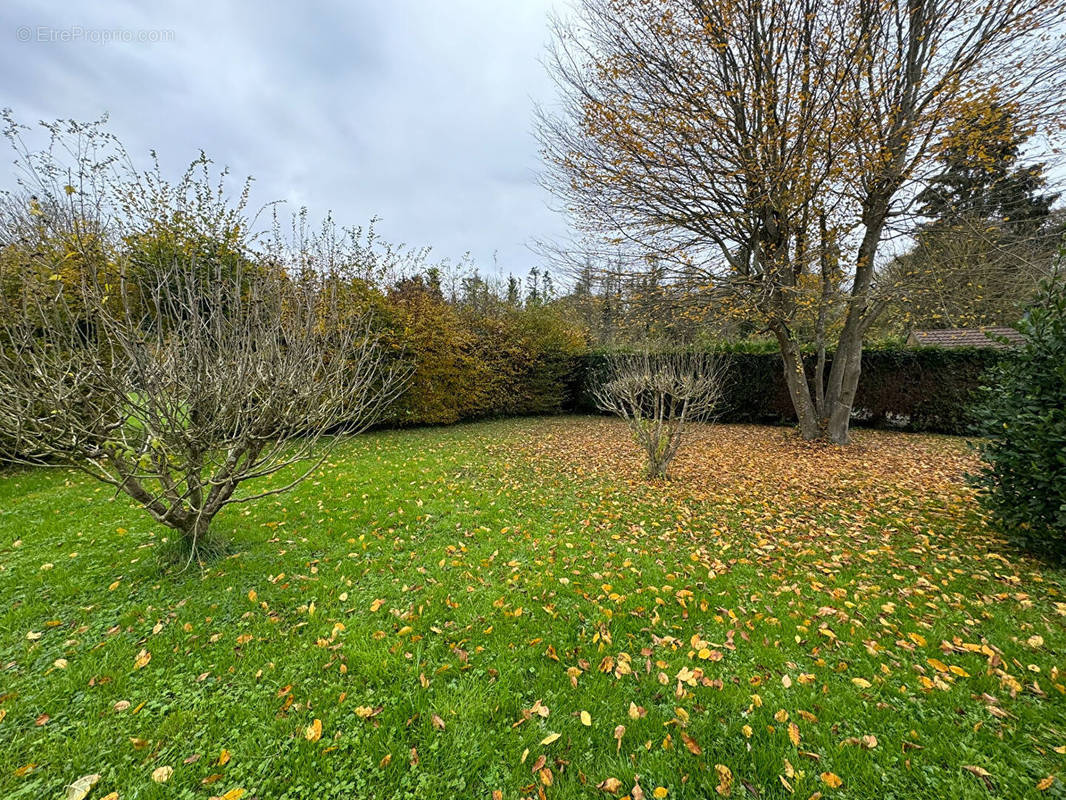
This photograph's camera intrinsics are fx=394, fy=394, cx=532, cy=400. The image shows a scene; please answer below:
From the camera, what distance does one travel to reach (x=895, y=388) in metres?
9.93

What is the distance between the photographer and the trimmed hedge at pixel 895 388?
9312 millimetres

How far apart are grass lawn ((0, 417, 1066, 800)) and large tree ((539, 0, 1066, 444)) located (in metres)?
4.99

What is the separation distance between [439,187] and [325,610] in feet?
53.4

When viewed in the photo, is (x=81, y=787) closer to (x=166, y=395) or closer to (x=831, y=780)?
(x=166, y=395)

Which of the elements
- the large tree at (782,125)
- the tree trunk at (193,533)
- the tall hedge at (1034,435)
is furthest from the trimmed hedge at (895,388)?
the tree trunk at (193,533)

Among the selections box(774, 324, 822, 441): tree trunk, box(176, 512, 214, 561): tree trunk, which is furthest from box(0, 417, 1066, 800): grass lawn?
box(774, 324, 822, 441): tree trunk

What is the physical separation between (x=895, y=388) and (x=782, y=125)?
7289 millimetres

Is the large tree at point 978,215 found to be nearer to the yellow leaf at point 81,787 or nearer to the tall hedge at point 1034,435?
the tall hedge at point 1034,435

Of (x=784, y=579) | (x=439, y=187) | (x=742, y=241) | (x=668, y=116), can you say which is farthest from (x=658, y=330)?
(x=439, y=187)

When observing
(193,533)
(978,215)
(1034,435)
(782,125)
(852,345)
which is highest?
(782,125)

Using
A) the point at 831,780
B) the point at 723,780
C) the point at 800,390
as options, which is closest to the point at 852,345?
the point at 800,390

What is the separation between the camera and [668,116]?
711cm

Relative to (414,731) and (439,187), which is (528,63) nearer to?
(439,187)

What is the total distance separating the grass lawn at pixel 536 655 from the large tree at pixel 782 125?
499cm
